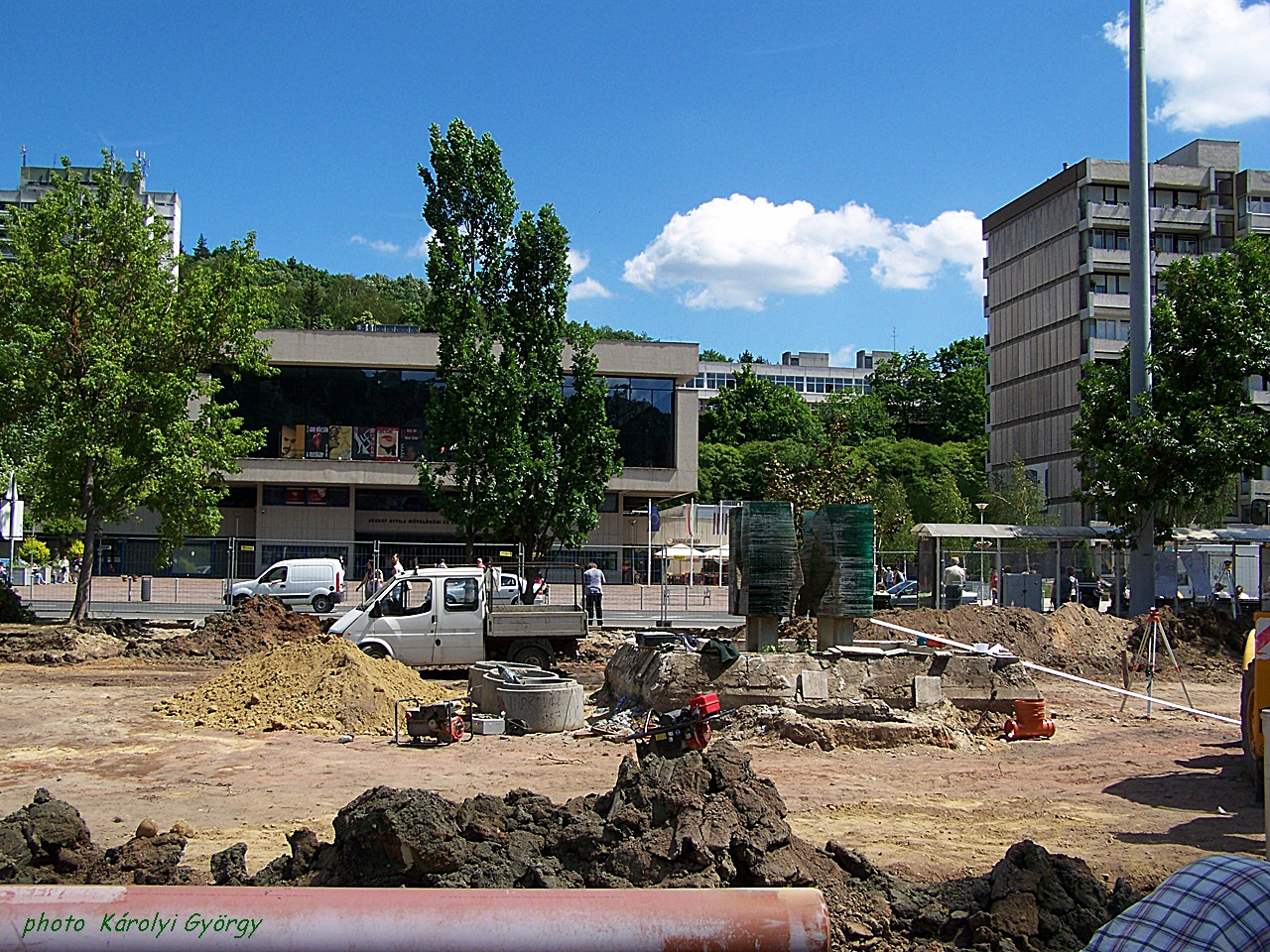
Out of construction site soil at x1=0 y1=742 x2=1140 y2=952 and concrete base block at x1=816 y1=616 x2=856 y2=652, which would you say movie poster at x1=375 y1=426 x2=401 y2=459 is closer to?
concrete base block at x1=816 y1=616 x2=856 y2=652

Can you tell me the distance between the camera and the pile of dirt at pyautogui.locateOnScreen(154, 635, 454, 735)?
14203 mm

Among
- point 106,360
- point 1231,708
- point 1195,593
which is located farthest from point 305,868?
point 1195,593

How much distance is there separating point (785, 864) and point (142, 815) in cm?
617

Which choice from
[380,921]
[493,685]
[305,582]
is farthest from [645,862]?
[305,582]

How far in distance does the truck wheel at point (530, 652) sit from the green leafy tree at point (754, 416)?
3058 inches

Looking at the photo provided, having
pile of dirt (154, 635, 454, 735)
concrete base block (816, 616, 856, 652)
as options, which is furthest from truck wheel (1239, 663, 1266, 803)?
pile of dirt (154, 635, 454, 735)

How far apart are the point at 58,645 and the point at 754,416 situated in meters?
80.6

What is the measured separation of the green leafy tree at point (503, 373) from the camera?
29188 mm

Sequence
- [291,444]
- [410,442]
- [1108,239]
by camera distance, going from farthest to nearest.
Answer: [1108,239]
[410,442]
[291,444]

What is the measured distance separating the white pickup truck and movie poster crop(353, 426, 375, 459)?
1480 inches

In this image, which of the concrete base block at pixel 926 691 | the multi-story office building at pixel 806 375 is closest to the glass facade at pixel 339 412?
the concrete base block at pixel 926 691

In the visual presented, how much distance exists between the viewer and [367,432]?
180ft

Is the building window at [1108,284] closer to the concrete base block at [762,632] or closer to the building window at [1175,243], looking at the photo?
the building window at [1175,243]

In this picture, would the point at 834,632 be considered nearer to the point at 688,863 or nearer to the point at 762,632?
the point at 762,632
